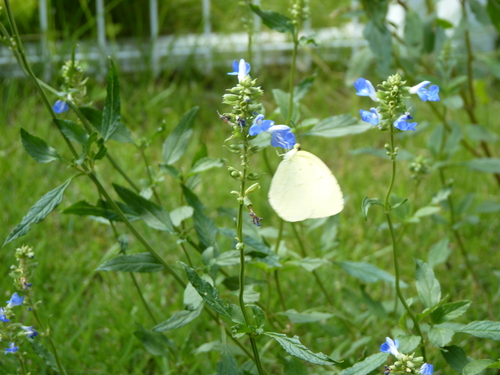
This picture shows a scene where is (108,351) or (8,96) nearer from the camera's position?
(108,351)

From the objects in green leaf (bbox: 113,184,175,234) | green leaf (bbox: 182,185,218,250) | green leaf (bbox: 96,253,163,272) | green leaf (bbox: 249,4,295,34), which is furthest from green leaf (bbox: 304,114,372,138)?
green leaf (bbox: 96,253,163,272)

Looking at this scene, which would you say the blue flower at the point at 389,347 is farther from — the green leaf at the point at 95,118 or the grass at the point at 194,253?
the green leaf at the point at 95,118

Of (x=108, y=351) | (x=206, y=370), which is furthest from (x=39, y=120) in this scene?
(x=206, y=370)

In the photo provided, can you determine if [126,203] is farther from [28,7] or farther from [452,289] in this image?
[28,7]

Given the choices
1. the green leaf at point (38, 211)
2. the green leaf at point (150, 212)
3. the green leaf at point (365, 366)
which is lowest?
the green leaf at point (365, 366)

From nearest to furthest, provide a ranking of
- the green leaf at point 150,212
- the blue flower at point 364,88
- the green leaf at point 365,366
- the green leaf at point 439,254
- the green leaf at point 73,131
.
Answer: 1. the green leaf at point 365,366
2. the blue flower at point 364,88
3. the green leaf at point 73,131
4. the green leaf at point 150,212
5. the green leaf at point 439,254

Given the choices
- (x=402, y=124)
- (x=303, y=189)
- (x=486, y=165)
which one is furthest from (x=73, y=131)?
(x=486, y=165)

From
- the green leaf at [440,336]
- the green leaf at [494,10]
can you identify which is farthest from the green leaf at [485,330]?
the green leaf at [494,10]
